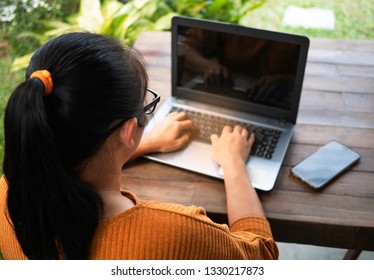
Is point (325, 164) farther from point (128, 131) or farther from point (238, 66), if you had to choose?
point (128, 131)

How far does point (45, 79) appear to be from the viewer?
631 millimetres

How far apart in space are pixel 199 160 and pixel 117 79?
1.66 ft

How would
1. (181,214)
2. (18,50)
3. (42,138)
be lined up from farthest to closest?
(18,50) → (181,214) → (42,138)

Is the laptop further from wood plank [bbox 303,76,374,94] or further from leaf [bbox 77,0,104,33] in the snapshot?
leaf [bbox 77,0,104,33]

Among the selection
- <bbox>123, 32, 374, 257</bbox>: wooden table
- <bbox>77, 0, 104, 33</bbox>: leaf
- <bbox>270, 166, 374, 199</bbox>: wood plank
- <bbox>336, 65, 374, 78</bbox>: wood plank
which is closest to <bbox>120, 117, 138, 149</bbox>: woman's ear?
<bbox>123, 32, 374, 257</bbox>: wooden table

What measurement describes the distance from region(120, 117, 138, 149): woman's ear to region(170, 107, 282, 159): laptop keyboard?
489 mm

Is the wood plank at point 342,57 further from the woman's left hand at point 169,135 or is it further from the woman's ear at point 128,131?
the woman's ear at point 128,131

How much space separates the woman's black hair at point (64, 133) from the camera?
0.63m

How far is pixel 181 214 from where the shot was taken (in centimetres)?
74

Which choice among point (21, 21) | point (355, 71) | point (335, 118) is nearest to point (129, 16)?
point (21, 21)

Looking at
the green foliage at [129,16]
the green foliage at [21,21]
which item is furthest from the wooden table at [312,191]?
the green foliage at [21,21]

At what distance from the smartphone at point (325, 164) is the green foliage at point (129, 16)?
1.26 m

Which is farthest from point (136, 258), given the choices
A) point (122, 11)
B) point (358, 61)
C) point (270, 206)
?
point (122, 11)

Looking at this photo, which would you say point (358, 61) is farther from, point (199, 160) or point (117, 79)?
point (117, 79)
